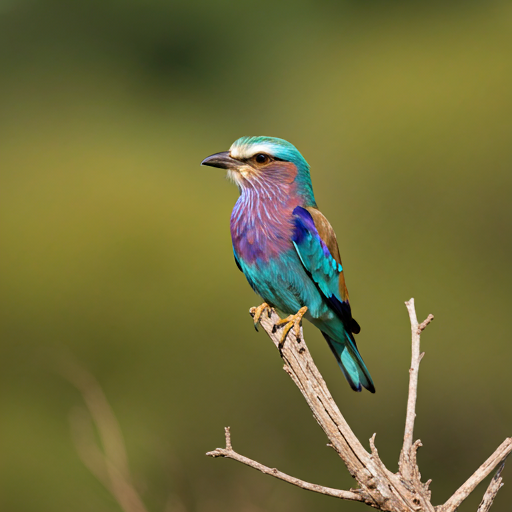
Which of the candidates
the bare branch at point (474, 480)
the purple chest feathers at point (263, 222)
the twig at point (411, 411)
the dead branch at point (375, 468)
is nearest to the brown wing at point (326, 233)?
the purple chest feathers at point (263, 222)

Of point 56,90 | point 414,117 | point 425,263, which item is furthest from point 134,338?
point 56,90

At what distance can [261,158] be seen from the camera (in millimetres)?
3076

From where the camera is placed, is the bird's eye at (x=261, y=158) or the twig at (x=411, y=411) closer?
the twig at (x=411, y=411)

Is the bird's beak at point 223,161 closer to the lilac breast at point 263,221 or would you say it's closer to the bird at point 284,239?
the bird at point 284,239

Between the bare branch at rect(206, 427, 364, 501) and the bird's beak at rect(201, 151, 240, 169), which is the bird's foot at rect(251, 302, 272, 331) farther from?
the bare branch at rect(206, 427, 364, 501)

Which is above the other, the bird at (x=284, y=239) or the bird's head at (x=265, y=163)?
the bird's head at (x=265, y=163)

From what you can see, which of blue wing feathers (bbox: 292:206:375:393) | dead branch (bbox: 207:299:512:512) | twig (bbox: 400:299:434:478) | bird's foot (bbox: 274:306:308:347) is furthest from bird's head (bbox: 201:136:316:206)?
dead branch (bbox: 207:299:512:512)

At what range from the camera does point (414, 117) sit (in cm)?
896

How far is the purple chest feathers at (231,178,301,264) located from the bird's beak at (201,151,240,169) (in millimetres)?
138

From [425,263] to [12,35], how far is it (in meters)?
10.1

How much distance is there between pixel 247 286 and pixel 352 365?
4667mm

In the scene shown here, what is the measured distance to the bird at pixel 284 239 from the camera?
2891 millimetres

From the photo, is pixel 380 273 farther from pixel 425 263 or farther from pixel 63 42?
pixel 63 42

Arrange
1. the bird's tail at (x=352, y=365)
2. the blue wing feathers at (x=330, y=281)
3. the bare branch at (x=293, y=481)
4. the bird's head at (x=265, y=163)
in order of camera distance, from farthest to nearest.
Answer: the bird's tail at (x=352, y=365) → the bird's head at (x=265, y=163) → the blue wing feathers at (x=330, y=281) → the bare branch at (x=293, y=481)
